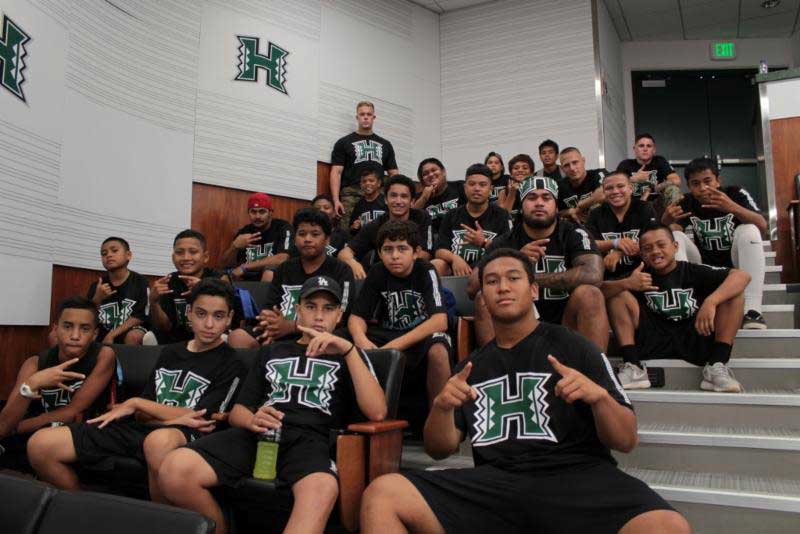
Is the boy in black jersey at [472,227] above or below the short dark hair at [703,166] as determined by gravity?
below

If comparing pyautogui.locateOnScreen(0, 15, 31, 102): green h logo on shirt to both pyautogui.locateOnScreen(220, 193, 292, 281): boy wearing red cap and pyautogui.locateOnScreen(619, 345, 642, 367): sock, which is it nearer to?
pyautogui.locateOnScreen(220, 193, 292, 281): boy wearing red cap

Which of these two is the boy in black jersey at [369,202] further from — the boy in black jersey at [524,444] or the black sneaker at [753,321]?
the boy in black jersey at [524,444]

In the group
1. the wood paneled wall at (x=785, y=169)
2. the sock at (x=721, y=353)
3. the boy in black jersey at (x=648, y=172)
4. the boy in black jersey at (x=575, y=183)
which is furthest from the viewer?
the boy in black jersey at (x=648, y=172)

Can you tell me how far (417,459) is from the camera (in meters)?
2.44

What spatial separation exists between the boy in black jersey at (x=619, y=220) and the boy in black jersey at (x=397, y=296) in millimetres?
1018

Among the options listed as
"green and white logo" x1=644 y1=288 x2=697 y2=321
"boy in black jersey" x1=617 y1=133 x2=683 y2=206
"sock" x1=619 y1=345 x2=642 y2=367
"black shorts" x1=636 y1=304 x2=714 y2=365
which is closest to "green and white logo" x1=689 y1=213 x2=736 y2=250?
"green and white logo" x1=644 y1=288 x2=697 y2=321

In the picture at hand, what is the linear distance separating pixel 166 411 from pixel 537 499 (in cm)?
147

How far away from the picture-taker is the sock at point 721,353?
8.38ft

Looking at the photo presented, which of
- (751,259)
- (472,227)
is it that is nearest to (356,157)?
(472,227)

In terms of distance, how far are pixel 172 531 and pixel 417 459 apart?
5.04 ft

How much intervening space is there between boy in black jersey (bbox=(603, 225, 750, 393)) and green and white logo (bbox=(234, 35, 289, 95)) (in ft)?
12.3

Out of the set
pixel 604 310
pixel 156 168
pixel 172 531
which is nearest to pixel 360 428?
pixel 172 531

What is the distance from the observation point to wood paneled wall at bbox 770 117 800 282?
4.16 m

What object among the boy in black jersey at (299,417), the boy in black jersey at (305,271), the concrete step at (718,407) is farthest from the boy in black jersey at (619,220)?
the boy in black jersey at (299,417)
